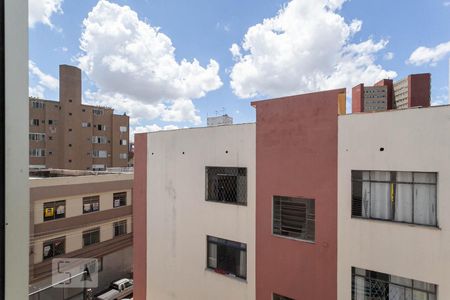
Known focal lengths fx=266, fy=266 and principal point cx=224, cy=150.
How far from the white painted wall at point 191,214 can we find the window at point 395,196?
105 inches

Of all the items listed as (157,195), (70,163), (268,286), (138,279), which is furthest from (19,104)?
(70,163)

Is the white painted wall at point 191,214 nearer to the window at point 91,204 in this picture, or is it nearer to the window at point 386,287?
the window at point 386,287

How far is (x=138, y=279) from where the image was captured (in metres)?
10.1

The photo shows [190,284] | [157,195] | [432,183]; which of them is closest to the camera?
[432,183]

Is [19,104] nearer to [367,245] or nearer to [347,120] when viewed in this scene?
[347,120]

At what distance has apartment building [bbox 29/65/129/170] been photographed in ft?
108

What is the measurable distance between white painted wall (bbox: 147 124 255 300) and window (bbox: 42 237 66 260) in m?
10.9

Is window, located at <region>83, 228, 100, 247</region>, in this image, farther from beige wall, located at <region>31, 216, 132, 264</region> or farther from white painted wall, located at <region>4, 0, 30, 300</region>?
white painted wall, located at <region>4, 0, 30, 300</region>

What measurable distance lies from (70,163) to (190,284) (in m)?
31.9

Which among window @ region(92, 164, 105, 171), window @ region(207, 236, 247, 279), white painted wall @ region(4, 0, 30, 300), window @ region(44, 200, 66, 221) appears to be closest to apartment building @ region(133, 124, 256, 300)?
window @ region(207, 236, 247, 279)

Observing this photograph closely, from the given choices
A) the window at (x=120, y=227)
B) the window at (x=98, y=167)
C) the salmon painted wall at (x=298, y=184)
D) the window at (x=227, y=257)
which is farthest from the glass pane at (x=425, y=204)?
the window at (x=98, y=167)

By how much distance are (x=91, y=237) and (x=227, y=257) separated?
15.4 meters

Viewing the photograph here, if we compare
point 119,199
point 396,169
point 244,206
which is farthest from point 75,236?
point 396,169

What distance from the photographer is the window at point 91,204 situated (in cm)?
1877
